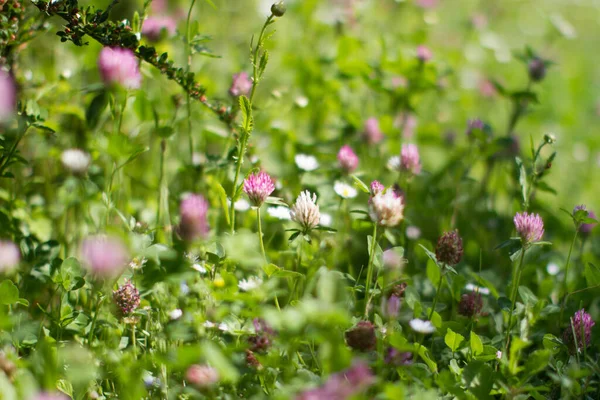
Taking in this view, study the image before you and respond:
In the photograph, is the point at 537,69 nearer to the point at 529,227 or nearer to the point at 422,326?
the point at 529,227

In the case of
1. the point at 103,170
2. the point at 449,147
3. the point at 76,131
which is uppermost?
the point at 76,131

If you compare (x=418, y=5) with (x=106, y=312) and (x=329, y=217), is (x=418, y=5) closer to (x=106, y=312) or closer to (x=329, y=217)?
(x=329, y=217)

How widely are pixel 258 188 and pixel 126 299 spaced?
337mm

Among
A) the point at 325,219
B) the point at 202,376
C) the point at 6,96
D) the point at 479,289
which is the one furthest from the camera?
the point at 325,219

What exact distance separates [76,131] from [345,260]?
34.6 inches

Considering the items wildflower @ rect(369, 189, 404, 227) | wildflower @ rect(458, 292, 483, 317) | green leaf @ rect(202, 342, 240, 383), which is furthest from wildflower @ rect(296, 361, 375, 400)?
wildflower @ rect(458, 292, 483, 317)

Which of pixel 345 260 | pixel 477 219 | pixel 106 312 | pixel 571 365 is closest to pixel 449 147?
pixel 477 219

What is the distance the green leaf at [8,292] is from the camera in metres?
1.09

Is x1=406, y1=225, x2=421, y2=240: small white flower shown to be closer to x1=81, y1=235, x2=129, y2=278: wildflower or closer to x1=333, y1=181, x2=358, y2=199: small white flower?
x1=333, y1=181, x2=358, y2=199: small white flower

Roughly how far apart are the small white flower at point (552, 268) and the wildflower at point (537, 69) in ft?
2.15

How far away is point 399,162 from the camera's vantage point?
1.62m

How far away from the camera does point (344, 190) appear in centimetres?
156

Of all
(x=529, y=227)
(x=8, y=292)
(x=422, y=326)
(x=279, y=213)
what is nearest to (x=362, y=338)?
(x=422, y=326)

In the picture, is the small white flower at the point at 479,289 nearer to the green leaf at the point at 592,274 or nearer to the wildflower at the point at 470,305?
the wildflower at the point at 470,305
